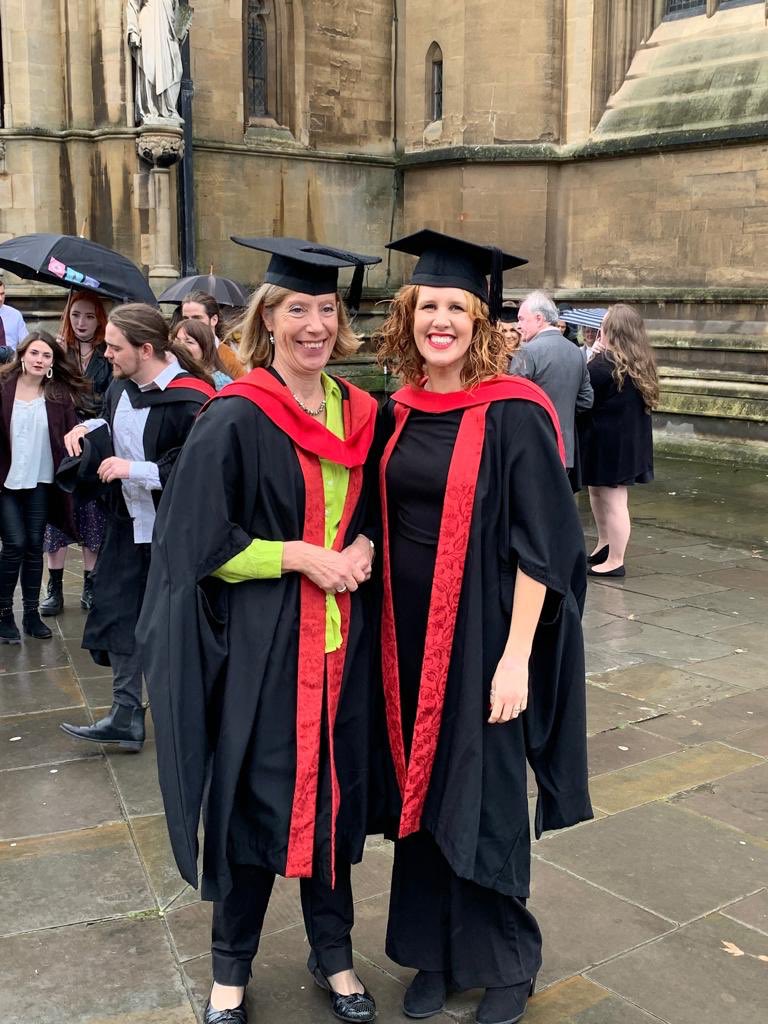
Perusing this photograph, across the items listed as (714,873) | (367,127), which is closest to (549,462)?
(714,873)

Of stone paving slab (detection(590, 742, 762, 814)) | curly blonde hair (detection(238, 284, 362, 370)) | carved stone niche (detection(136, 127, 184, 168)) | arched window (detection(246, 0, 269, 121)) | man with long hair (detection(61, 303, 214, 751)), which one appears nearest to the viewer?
curly blonde hair (detection(238, 284, 362, 370))

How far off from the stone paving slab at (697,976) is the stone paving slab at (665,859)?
14 cm

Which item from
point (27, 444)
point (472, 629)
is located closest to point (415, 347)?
point (472, 629)

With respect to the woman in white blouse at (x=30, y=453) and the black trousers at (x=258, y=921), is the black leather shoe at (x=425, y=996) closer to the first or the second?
the black trousers at (x=258, y=921)

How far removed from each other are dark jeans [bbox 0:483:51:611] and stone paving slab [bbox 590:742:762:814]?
3.45m

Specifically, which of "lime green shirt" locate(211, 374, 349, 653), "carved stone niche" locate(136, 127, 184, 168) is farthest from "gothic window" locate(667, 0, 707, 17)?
"lime green shirt" locate(211, 374, 349, 653)

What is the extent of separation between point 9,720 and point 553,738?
10.3 feet

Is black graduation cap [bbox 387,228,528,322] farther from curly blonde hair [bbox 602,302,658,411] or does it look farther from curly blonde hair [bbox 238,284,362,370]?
curly blonde hair [bbox 602,302,658,411]

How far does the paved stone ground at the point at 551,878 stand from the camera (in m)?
3.12

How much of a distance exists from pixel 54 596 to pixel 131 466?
2832 mm

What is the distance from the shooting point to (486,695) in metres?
2.87

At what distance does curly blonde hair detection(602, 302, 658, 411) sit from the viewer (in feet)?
26.5

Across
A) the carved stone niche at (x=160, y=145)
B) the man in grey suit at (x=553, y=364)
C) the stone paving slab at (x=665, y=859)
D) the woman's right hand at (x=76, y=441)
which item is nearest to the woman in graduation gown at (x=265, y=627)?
the stone paving slab at (x=665, y=859)

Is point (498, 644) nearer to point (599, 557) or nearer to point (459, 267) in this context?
point (459, 267)
